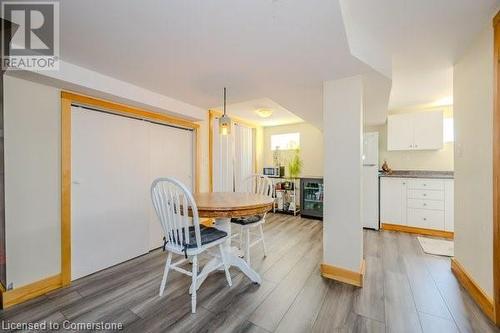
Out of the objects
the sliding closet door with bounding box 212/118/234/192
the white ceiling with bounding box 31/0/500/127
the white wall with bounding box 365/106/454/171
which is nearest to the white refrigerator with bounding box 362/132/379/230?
the white wall with bounding box 365/106/454/171

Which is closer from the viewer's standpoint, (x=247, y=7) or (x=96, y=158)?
(x=247, y=7)

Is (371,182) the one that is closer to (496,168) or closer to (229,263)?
(496,168)

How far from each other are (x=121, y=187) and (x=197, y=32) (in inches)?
78.6

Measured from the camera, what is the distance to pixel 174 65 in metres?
2.01

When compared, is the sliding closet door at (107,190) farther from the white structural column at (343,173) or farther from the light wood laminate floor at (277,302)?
the white structural column at (343,173)

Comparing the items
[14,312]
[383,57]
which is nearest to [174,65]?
[383,57]

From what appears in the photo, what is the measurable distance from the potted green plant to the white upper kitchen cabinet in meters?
1.87

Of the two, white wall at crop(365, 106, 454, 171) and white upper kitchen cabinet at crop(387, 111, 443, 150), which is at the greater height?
white upper kitchen cabinet at crop(387, 111, 443, 150)

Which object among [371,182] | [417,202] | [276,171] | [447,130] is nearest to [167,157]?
[276,171]

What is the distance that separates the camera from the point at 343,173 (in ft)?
7.04

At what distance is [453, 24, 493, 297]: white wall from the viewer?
5.41ft

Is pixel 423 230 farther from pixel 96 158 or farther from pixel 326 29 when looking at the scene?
pixel 96 158

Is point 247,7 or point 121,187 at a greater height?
point 247,7

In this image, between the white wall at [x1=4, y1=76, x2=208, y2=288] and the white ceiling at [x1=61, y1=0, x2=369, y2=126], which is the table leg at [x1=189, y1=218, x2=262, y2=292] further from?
the white ceiling at [x1=61, y1=0, x2=369, y2=126]
